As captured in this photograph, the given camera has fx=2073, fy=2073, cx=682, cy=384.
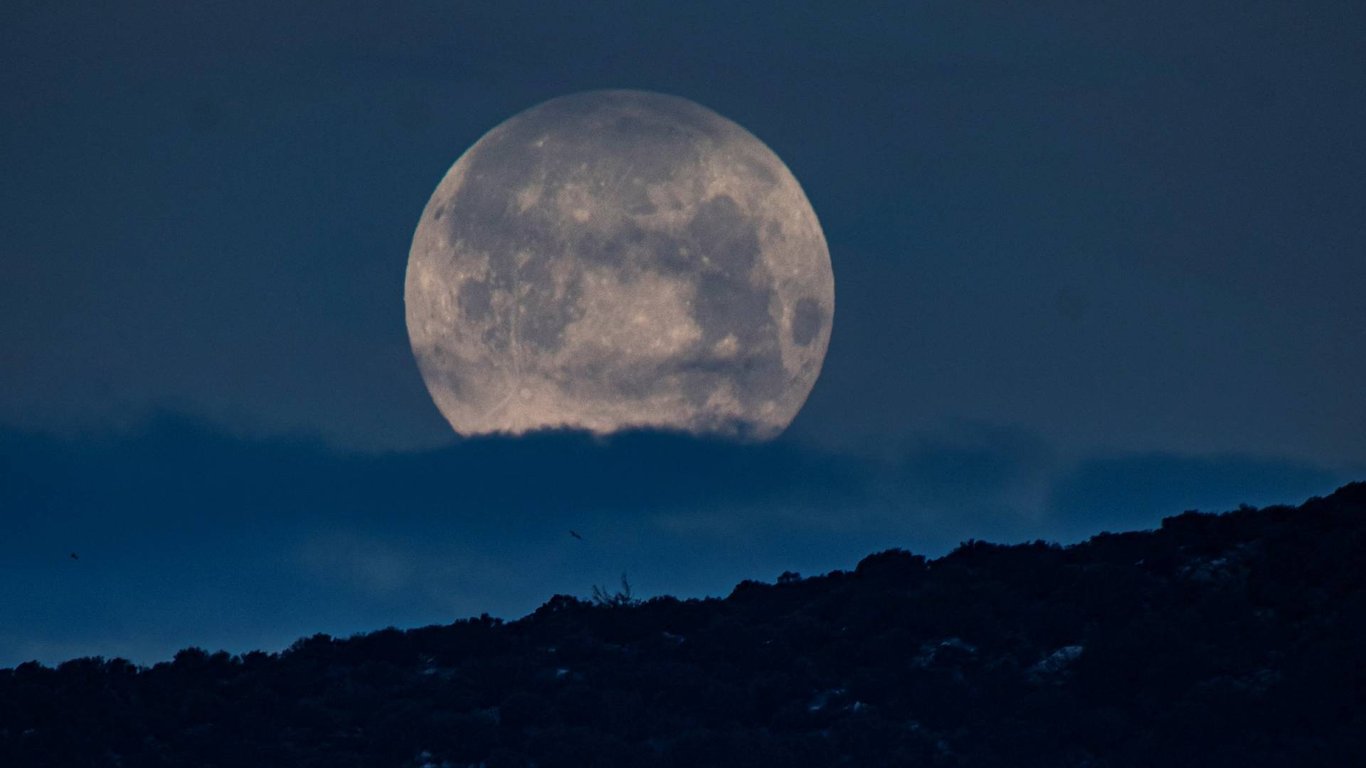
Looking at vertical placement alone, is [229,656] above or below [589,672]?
above

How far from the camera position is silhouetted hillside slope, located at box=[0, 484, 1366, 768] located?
1933 inches

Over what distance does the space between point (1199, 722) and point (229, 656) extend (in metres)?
31.5

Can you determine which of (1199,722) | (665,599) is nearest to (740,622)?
(665,599)

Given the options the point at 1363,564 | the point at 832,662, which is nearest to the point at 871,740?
the point at 832,662

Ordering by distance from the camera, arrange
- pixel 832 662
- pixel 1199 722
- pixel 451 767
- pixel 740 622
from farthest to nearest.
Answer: pixel 740 622, pixel 832 662, pixel 451 767, pixel 1199 722

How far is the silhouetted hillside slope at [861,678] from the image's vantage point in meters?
49.1

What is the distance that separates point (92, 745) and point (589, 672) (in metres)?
13.7

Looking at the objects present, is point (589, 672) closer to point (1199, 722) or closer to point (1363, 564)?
point (1199, 722)

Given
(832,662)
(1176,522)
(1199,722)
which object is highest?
(1176,522)

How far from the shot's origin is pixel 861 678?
53.8m

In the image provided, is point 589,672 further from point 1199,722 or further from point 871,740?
point 1199,722

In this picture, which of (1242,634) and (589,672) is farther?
(589,672)

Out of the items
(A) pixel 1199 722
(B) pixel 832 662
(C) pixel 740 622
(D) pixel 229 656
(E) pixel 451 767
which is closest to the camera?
(A) pixel 1199 722

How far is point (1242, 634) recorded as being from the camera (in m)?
52.6
